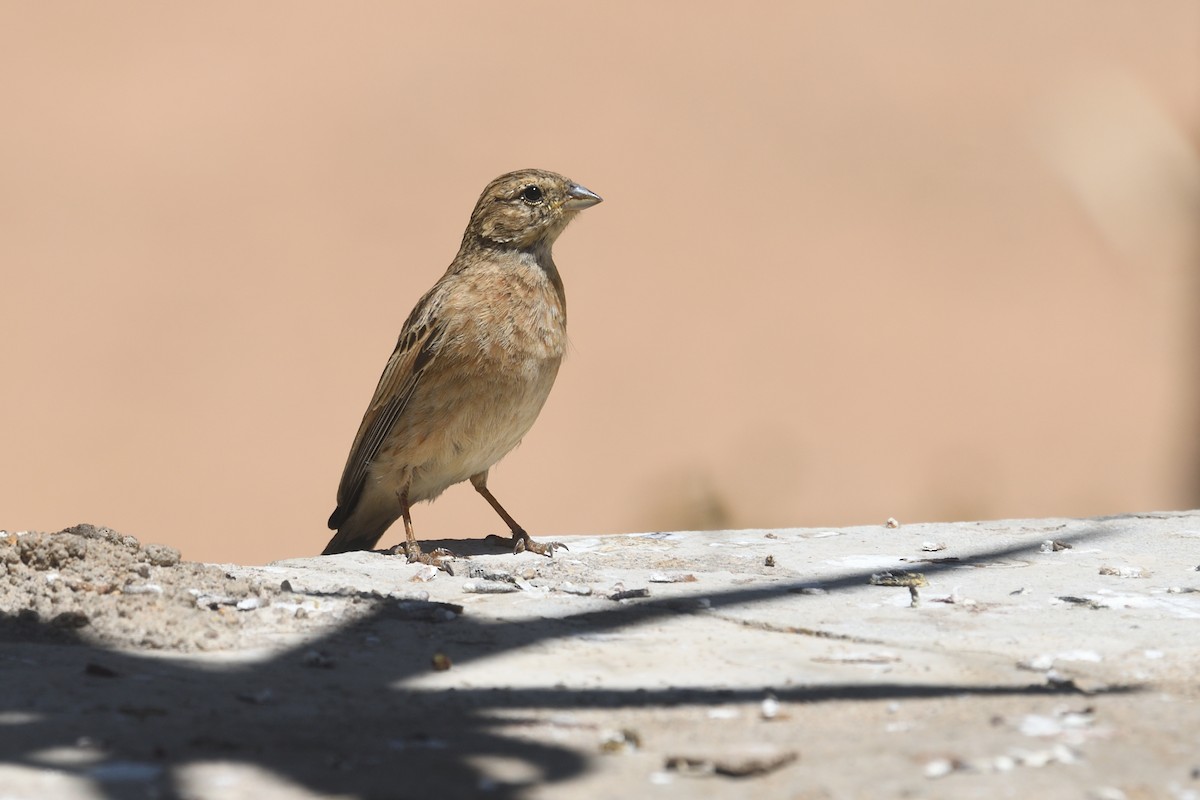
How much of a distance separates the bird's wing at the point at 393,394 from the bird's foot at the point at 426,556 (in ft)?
1.84

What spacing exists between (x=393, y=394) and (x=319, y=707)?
277 cm

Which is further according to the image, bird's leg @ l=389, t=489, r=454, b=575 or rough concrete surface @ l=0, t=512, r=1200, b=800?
bird's leg @ l=389, t=489, r=454, b=575

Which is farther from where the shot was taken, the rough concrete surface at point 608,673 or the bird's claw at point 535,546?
the bird's claw at point 535,546

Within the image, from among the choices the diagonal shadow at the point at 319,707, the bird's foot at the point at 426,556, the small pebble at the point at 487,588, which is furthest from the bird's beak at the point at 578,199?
the diagonal shadow at the point at 319,707

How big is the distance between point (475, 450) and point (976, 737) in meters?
3.11

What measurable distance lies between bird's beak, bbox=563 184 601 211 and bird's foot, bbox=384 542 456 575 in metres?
1.51

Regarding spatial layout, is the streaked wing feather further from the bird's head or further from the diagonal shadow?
the diagonal shadow

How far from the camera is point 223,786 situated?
251 cm

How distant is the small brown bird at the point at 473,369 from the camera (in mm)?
5535

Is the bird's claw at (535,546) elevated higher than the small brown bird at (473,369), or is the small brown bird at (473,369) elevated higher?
the small brown bird at (473,369)

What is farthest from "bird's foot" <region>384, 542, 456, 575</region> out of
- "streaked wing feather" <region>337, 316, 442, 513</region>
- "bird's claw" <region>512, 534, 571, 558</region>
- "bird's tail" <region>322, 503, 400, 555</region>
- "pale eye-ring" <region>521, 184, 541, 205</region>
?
"pale eye-ring" <region>521, 184, 541, 205</region>

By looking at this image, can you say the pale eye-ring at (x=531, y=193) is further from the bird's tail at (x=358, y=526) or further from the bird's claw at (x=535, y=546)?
the bird's claw at (x=535, y=546)

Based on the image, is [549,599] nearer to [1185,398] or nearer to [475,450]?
[475,450]

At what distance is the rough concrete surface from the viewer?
2.59 metres
